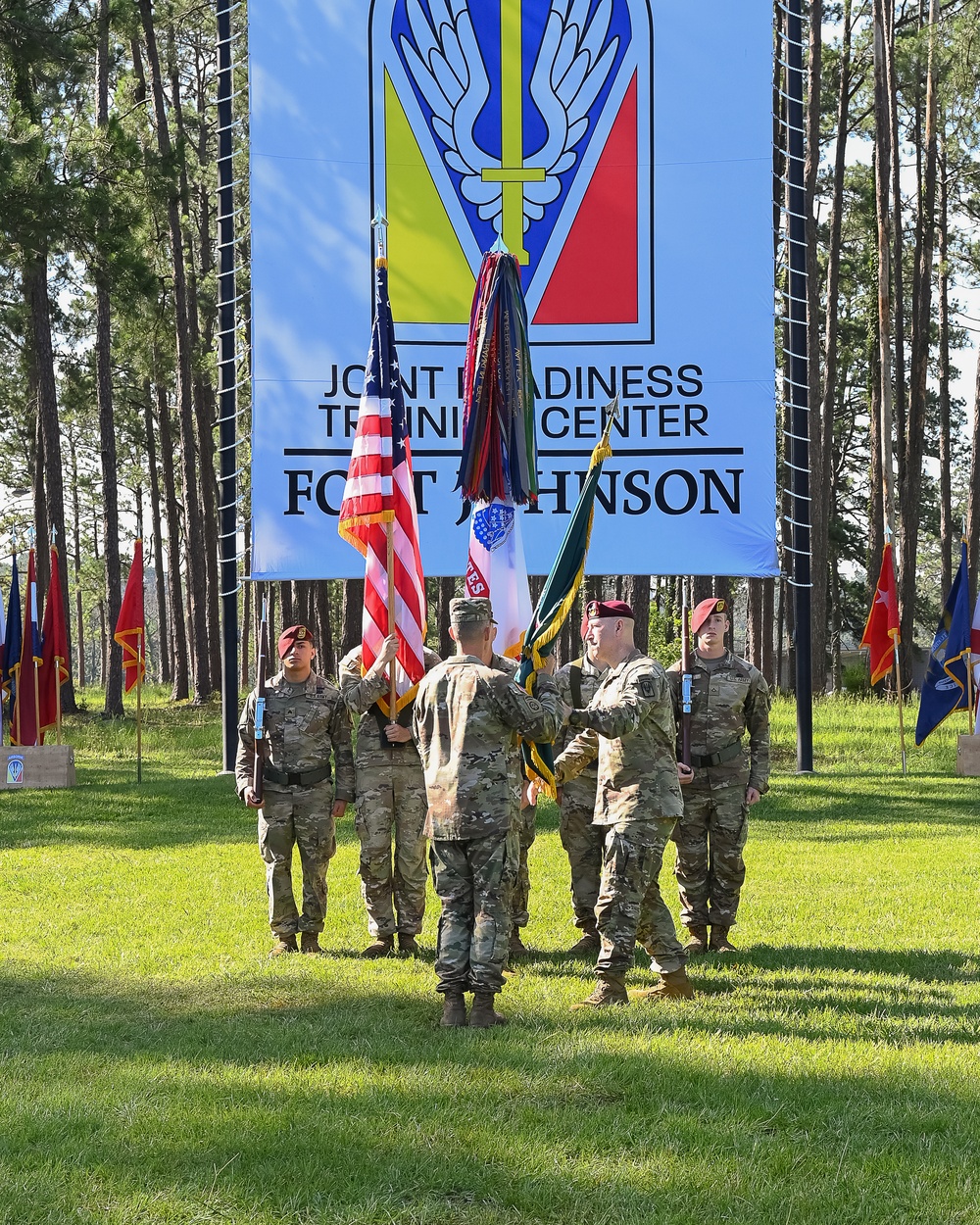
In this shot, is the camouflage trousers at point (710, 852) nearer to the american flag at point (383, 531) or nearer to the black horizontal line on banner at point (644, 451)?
the american flag at point (383, 531)

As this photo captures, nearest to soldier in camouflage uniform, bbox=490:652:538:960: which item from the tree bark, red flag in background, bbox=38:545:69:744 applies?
red flag in background, bbox=38:545:69:744

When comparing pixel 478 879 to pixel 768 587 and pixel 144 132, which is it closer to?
pixel 144 132

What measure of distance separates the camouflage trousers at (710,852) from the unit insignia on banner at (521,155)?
6769 mm

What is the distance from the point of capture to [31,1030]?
6.73 m

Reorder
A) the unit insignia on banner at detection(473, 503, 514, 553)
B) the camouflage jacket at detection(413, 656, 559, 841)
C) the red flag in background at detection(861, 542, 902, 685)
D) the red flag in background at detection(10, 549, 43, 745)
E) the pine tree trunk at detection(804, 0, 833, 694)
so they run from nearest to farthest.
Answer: the camouflage jacket at detection(413, 656, 559, 841)
the unit insignia on banner at detection(473, 503, 514, 553)
the red flag in background at detection(861, 542, 902, 685)
the red flag in background at detection(10, 549, 43, 745)
the pine tree trunk at detection(804, 0, 833, 694)

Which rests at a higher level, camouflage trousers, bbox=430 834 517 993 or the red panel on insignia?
the red panel on insignia

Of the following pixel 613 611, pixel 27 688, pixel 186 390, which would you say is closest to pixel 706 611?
pixel 613 611

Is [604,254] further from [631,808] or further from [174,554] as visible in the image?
[174,554]

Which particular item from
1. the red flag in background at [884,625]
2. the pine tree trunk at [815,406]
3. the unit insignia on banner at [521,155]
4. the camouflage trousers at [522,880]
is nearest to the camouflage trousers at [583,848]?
the camouflage trousers at [522,880]

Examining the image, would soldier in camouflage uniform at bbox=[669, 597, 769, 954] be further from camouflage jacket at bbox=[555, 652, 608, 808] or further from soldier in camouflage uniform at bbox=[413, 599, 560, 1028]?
soldier in camouflage uniform at bbox=[413, 599, 560, 1028]

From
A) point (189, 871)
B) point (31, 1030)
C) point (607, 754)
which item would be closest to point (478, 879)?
point (607, 754)

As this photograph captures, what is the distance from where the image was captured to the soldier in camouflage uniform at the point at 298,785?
8.65m

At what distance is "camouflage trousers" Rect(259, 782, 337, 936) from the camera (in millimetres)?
8641

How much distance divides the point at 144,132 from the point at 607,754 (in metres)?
25.9
